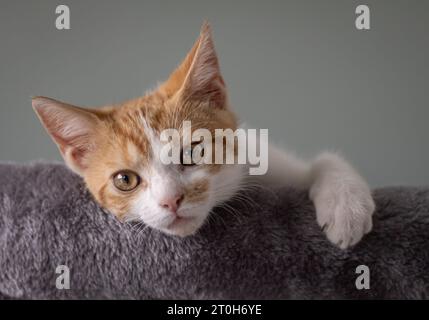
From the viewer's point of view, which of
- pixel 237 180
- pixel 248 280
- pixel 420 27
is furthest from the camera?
pixel 420 27

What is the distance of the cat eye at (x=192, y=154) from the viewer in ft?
3.00

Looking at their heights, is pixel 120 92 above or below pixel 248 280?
above

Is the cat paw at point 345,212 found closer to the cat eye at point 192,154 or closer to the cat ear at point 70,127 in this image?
the cat eye at point 192,154

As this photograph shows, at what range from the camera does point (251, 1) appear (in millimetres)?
1999

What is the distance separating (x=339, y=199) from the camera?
2.93ft

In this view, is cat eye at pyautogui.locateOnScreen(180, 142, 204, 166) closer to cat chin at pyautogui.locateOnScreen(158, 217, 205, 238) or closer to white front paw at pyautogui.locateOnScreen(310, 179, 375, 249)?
cat chin at pyautogui.locateOnScreen(158, 217, 205, 238)

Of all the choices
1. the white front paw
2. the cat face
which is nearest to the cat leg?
the white front paw

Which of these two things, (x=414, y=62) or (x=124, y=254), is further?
(x=414, y=62)

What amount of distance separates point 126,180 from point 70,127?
21cm

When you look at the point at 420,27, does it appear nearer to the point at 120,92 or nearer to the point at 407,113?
the point at 407,113

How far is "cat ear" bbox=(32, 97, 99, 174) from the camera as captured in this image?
3.14 feet

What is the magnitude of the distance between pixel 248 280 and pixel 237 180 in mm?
245

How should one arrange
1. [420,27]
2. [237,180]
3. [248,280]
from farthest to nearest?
[420,27] → [237,180] → [248,280]

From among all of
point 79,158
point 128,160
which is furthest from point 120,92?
point 128,160
